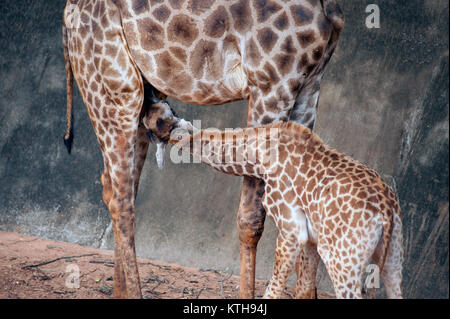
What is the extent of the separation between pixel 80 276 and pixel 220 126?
236 centimetres

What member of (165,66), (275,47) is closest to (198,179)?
(165,66)

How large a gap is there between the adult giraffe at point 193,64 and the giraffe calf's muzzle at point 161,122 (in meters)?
0.12

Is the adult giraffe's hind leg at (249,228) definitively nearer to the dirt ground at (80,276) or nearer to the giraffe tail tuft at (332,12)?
the dirt ground at (80,276)

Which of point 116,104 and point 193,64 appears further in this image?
point 116,104

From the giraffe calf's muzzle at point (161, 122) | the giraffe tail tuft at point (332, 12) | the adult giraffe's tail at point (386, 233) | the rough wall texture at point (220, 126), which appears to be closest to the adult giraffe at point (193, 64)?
the giraffe tail tuft at point (332, 12)

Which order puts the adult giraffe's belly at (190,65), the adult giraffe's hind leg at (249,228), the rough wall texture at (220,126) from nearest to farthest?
the adult giraffe's belly at (190,65) < the adult giraffe's hind leg at (249,228) < the rough wall texture at (220,126)

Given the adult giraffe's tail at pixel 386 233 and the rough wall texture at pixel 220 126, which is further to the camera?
the rough wall texture at pixel 220 126

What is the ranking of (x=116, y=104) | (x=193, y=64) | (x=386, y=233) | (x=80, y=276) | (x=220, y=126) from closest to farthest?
(x=386, y=233), (x=193, y=64), (x=116, y=104), (x=80, y=276), (x=220, y=126)

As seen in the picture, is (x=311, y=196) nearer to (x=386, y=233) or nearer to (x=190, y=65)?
(x=386, y=233)

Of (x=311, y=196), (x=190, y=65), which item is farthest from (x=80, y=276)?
(x=311, y=196)

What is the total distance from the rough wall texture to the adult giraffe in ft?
5.91

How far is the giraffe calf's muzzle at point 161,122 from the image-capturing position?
4.63m

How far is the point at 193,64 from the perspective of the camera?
4293 mm

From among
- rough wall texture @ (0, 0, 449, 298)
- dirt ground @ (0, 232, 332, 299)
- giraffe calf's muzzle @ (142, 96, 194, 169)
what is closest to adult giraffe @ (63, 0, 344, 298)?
giraffe calf's muzzle @ (142, 96, 194, 169)
